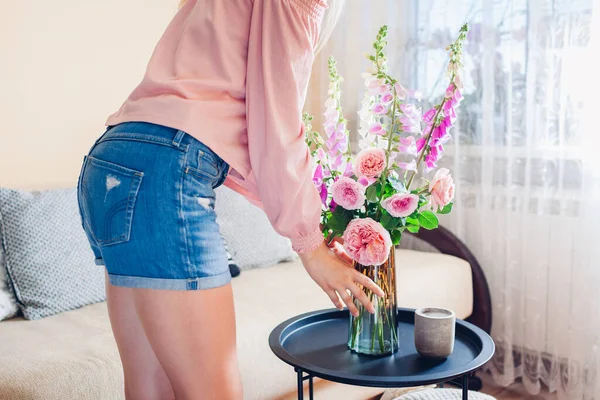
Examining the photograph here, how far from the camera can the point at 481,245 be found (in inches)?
101

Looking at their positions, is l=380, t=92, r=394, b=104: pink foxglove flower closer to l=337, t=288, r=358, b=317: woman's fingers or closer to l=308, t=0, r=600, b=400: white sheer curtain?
l=337, t=288, r=358, b=317: woman's fingers

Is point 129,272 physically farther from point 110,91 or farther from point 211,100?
point 110,91

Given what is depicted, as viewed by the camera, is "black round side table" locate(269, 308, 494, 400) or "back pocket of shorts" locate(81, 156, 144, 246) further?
"black round side table" locate(269, 308, 494, 400)

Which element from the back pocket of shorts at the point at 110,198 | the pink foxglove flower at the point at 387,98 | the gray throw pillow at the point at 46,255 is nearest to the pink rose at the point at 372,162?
the pink foxglove flower at the point at 387,98

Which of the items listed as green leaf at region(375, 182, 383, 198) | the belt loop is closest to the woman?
the belt loop

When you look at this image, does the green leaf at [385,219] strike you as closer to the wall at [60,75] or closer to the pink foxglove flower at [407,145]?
the pink foxglove flower at [407,145]

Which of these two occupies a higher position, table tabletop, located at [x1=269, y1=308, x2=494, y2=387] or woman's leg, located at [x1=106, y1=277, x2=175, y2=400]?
woman's leg, located at [x1=106, y1=277, x2=175, y2=400]

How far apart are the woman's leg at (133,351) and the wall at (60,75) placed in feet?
4.45

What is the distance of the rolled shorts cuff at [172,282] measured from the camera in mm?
930

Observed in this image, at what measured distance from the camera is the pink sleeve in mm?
996

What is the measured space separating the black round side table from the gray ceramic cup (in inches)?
0.8

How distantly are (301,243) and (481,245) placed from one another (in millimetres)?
1676

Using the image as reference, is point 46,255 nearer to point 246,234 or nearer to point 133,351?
point 246,234

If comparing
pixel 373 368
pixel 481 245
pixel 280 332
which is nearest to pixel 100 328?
pixel 280 332
